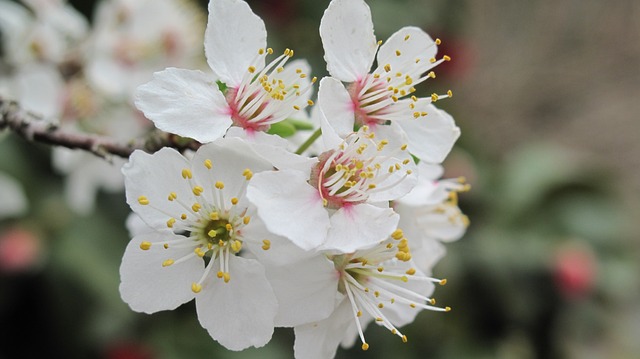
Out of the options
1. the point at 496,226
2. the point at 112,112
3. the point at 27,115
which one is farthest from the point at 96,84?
the point at 496,226

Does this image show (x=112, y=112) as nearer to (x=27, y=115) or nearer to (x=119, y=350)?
(x=27, y=115)

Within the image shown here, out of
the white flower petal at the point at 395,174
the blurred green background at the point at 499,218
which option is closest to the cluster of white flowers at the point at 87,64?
the blurred green background at the point at 499,218

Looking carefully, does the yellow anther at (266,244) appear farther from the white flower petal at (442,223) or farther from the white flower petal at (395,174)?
the white flower petal at (442,223)

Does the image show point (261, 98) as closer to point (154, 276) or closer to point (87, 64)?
point (154, 276)

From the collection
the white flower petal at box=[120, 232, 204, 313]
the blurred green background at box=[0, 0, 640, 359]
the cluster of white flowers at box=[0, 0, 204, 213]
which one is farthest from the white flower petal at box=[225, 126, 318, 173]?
the blurred green background at box=[0, 0, 640, 359]

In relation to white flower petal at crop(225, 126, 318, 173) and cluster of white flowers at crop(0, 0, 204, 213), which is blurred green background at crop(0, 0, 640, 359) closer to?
cluster of white flowers at crop(0, 0, 204, 213)

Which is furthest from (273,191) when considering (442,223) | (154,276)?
(442,223)
